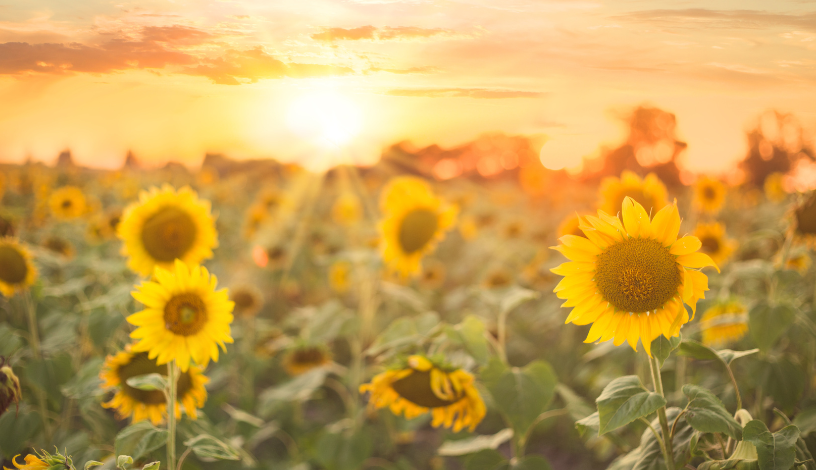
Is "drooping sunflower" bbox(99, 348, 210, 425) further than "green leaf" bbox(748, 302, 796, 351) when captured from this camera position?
No

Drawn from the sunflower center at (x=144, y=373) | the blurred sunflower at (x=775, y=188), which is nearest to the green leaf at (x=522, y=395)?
the sunflower center at (x=144, y=373)

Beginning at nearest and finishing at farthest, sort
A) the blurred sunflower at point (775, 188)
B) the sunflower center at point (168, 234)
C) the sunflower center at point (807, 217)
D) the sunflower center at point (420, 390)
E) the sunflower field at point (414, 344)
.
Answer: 1. the sunflower field at point (414, 344)
2. the sunflower center at point (420, 390)
3. the sunflower center at point (807, 217)
4. the sunflower center at point (168, 234)
5. the blurred sunflower at point (775, 188)

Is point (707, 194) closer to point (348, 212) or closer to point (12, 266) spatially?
point (348, 212)

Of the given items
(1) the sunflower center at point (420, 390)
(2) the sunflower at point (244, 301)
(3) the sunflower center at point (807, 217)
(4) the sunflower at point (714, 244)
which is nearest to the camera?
(1) the sunflower center at point (420, 390)

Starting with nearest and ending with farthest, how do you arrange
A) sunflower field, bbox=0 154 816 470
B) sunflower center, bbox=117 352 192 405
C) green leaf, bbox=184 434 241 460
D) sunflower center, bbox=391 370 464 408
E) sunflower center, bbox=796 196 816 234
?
sunflower field, bbox=0 154 816 470, green leaf, bbox=184 434 241 460, sunflower center, bbox=391 370 464 408, sunflower center, bbox=117 352 192 405, sunflower center, bbox=796 196 816 234

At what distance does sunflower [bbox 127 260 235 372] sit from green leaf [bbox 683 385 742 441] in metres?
1.38

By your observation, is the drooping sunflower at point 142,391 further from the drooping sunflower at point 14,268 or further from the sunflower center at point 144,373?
the drooping sunflower at point 14,268

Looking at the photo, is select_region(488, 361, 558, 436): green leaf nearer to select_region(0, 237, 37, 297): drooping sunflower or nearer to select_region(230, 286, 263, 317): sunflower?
select_region(0, 237, 37, 297): drooping sunflower

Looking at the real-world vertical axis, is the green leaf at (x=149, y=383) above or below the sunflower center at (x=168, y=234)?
below

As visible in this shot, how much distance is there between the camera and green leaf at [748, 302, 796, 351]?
6.50ft

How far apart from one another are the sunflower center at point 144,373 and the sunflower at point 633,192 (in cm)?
261

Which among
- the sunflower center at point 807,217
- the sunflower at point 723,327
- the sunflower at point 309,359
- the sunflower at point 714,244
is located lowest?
the sunflower at point 309,359

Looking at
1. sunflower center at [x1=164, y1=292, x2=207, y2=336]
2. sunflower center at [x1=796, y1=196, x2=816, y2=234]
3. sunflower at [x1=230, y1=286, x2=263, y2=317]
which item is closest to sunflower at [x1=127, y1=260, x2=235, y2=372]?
sunflower center at [x1=164, y1=292, x2=207, y2=336]

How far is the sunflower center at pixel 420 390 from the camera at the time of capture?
1.71m
